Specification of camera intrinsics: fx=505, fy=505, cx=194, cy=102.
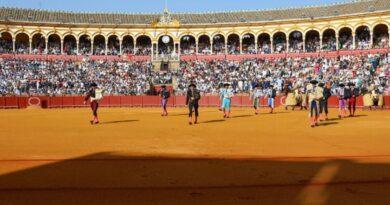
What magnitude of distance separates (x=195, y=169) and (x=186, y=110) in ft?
75.3

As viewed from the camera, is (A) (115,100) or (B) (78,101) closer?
(B) (78,101)

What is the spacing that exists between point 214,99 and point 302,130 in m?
23.6

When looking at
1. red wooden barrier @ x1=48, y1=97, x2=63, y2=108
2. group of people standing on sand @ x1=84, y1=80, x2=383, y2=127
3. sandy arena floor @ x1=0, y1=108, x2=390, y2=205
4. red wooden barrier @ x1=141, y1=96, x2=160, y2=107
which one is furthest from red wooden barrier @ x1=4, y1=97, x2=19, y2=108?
sandy arena floor @ x1=0, y1=108, x2=390, y2=205

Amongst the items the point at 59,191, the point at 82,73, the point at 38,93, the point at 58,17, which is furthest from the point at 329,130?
the point at 58,17

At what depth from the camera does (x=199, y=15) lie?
2377 inches

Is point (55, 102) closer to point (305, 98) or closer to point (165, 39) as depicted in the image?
point (305, 98)

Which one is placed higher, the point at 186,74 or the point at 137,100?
the point at 186,74

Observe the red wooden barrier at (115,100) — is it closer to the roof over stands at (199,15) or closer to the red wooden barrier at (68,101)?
the red wooden barrier at (68,101)

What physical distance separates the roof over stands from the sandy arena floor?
42.6 m

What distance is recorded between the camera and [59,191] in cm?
659

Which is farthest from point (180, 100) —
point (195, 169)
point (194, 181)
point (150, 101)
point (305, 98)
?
point (194, 181)

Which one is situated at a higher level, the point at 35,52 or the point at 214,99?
the point at 35,52

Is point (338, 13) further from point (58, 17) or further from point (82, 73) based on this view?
point (58, 17)

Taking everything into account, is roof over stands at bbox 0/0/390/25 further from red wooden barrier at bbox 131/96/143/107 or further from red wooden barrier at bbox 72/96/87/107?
red wooden barrier at bbox 131/96/143/107
